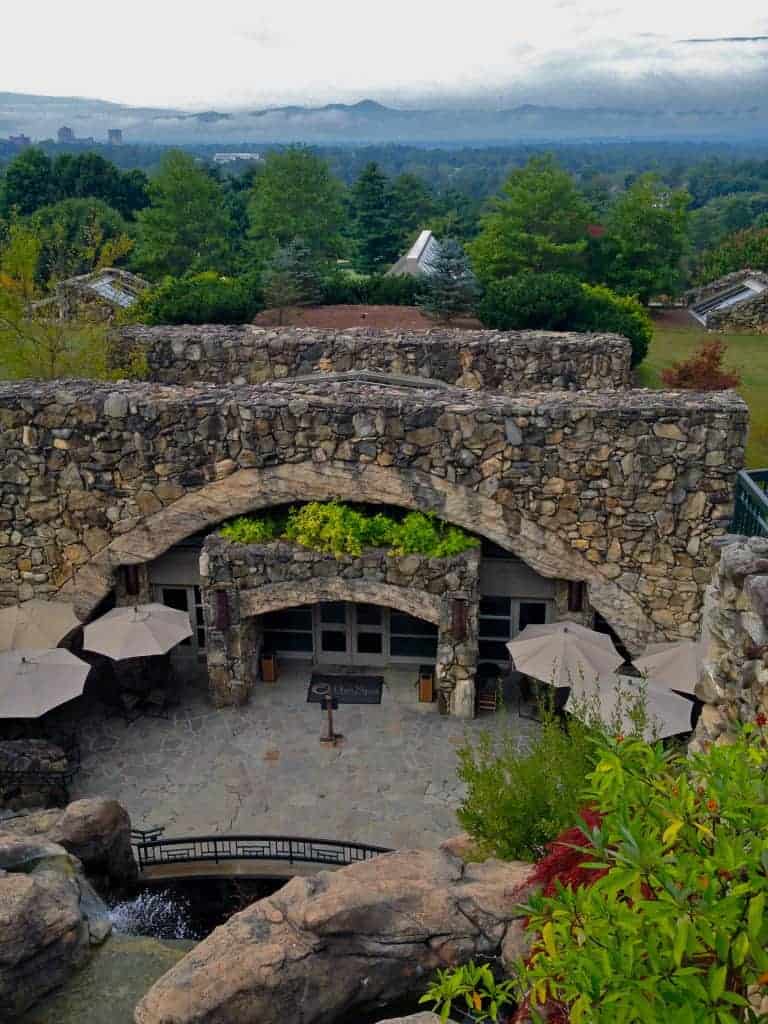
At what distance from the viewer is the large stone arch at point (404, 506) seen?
17.2 m

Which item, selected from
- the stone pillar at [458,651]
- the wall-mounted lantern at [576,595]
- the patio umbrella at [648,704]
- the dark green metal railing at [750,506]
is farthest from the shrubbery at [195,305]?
the patio umbrella at [648,704]

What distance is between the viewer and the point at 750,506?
16.4 metres

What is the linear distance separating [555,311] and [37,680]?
65.8ft

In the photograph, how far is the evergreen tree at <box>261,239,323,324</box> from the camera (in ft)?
112

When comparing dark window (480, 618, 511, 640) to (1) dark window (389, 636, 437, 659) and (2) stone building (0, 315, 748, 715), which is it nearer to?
(2) stone building (0, 315, 748, 715)

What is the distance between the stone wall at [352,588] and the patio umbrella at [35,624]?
274 cm

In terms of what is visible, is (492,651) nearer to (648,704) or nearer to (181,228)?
(648,704)

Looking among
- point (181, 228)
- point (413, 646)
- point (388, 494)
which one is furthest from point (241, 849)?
point (181, 228)

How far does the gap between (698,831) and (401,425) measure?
12455 mm

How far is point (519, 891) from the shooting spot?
Answer: 32.5ft

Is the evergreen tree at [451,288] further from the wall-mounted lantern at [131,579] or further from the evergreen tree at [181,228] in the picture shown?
the evergreen tree at [181,228]

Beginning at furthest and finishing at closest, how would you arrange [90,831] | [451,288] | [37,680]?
[451,288] < [37,680] < [90,831]

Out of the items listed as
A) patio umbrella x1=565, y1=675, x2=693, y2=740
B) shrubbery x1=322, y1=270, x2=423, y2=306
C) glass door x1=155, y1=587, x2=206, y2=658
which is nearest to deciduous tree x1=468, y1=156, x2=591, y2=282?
shrubbery x1=322, y1=270, x2=423, y2=306

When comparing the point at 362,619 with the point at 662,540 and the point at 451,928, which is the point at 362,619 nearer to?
the point at 662,540
